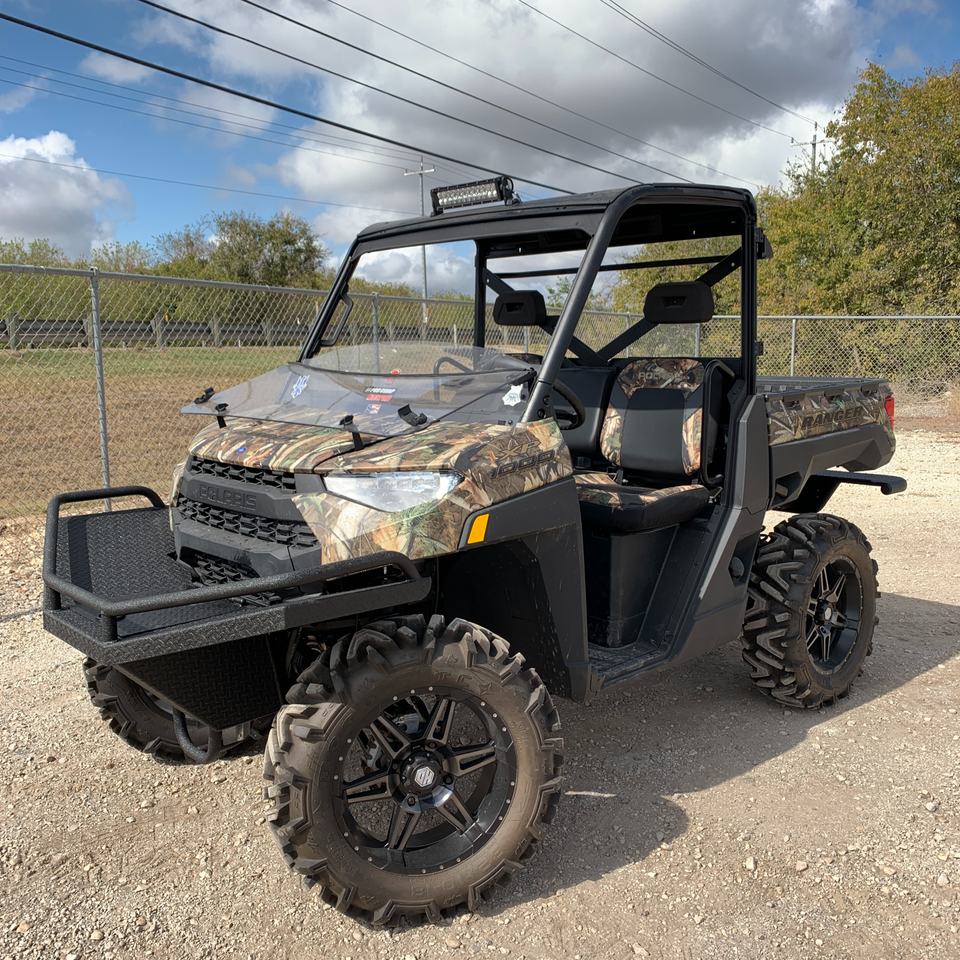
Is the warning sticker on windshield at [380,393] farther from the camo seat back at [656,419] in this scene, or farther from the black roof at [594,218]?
the camo seat back at [656,419]

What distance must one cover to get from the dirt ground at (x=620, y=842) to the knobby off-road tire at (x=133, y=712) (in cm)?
14

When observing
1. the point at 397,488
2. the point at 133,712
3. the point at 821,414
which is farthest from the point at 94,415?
the point at 397,488

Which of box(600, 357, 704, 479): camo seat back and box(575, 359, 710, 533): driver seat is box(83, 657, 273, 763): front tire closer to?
box(575, 359, 710, 533): driver seat

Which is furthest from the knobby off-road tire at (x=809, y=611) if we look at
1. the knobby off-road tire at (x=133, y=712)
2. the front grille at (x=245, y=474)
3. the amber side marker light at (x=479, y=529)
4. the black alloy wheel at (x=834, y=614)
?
the knobby off-road tire at (x=133, y=712)

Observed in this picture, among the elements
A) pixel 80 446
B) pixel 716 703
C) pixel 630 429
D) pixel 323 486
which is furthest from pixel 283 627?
pixel 80 446

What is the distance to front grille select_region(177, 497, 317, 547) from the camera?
2.50m

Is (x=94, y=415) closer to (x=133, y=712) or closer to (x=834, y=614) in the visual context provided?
(x=133, y=712)

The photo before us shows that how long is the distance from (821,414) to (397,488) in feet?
8.24

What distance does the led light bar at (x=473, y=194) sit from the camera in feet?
10.5

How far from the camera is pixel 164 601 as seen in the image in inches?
83.3

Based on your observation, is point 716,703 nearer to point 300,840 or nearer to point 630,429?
point 630,429

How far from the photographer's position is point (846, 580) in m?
4.19

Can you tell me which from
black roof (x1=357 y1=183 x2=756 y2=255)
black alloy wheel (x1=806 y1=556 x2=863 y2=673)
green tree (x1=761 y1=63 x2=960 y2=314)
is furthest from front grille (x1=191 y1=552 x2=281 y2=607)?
green tree (x1=761 y1=63 x2=960 y2=314)

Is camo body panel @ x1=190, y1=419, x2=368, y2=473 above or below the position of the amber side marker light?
above
